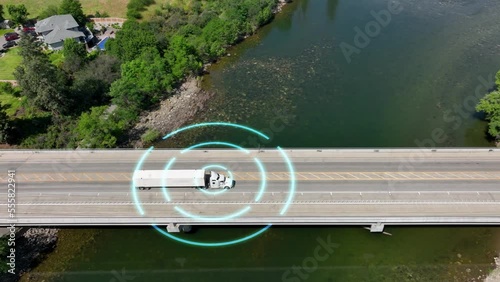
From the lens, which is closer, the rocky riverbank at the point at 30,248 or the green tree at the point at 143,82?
the rocky riverbank at the point at 30,248

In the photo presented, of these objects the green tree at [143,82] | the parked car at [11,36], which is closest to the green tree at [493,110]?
the green tree at [143,82]

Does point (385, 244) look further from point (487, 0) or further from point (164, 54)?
point (487, 0)

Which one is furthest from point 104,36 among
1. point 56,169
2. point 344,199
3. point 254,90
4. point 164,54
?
point 344,199

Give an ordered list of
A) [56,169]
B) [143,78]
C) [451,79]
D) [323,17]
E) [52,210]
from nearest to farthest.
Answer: [52,210] < [56,169] < [143,78] < [451,79] < [323,17]

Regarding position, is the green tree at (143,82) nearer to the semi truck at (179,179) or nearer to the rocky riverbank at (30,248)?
the semi truck at (179,179)

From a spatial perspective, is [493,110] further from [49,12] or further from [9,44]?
[49,12]

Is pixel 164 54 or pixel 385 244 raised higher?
pixel 164 54

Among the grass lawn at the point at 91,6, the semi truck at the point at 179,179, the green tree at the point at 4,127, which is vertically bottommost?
the green tree at the point at 4,127

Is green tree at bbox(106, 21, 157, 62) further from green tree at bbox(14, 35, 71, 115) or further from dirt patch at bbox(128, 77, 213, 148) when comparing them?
green tree at bbox(14, 35, 71, 115)

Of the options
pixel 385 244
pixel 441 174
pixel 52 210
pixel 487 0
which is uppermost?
pixel 487 0
